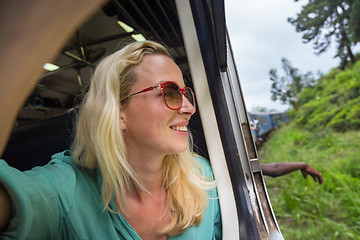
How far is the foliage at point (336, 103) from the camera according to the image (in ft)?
31.4

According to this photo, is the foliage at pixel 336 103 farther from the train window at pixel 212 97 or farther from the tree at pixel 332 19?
the train window at pixel 212 97

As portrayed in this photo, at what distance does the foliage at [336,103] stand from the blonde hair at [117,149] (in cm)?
1009

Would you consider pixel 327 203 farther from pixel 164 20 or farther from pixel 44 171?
pixel 44 171

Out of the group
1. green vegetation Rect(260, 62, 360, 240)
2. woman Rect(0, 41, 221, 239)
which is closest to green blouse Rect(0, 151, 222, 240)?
woman Rect(0, 41, 221, 239)

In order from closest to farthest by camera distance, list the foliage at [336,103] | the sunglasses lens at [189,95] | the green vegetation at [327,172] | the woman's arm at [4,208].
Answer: the woman's arm at [4,208], the sunglasses lens at [189,95], the green vegetation at [327,172], the foliage at [336,103]

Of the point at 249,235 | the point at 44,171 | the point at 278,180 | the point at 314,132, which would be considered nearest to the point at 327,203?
the point at 278,180

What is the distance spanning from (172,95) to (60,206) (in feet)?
2.34

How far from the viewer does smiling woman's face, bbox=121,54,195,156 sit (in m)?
1.20

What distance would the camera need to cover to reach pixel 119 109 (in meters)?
1.25

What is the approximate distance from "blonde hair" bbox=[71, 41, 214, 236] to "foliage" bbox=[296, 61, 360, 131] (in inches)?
397

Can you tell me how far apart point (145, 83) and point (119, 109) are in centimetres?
19

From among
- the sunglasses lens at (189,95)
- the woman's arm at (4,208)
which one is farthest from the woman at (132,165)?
the woman's arm at (4,208)

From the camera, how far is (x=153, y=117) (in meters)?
1.20

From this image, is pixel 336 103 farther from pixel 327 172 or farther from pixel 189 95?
pixel 189 95
